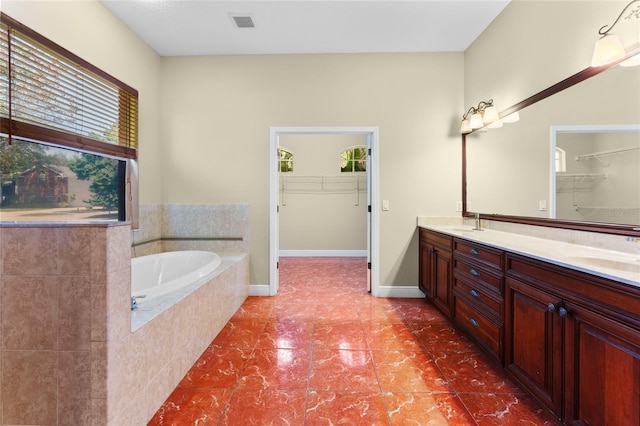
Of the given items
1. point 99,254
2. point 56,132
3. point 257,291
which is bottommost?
point 257,291

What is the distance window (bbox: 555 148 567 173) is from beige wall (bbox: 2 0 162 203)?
366cm

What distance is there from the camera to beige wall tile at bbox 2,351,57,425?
1.25 metres

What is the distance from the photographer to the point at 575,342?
1.31 meters

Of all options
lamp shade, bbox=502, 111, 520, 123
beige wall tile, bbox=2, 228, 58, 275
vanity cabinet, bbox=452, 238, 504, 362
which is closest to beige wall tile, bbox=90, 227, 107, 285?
beige wall tile, bbox=2, 228, 58, 275

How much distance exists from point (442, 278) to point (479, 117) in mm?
1639

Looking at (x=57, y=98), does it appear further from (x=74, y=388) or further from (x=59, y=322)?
(x=74, y=388)

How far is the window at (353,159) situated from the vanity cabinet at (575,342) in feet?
14.7

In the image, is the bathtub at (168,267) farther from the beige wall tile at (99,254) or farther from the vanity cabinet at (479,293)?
the vanity cabinet at (479,293)

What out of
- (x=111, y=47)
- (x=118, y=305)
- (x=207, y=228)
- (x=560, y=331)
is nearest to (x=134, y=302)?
(x=118, y=305)

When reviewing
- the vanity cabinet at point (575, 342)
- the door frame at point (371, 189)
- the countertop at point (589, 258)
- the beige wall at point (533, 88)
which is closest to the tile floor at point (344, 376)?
the vanity cabinet at point (575, 342)

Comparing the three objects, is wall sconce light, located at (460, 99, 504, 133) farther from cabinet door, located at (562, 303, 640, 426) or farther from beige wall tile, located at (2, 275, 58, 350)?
beige wall tile, located at (2, 275, 58, 350)

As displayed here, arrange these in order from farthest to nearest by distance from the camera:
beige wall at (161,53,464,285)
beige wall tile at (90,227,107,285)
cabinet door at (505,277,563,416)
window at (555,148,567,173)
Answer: beige wall at (161,53,464,285) → window at (555,148,567,173) → cabinet door at (505,277,563,416) → beige wall tile at (90,227,107,285)

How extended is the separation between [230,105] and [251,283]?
6.87ft

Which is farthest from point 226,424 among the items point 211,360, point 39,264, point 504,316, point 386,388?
point 504,316
